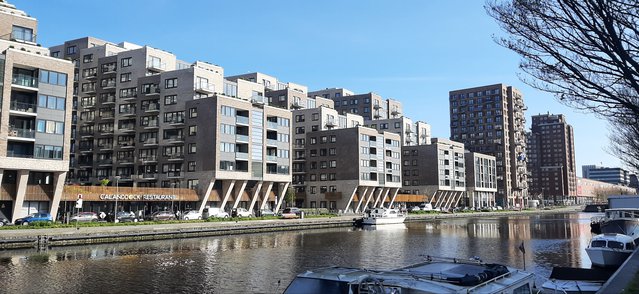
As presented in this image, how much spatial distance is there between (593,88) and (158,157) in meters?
99.3

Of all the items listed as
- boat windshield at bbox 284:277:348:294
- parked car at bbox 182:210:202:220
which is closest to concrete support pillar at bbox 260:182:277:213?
parked car at bbox 182:210:202:220

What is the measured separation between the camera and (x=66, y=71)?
77.1 metres

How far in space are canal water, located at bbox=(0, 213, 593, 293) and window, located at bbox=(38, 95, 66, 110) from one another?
27125 mm

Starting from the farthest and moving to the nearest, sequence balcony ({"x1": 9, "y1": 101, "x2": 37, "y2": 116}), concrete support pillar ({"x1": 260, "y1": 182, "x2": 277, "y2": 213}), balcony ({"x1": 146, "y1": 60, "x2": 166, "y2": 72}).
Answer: balcony ({"x1": 146, "y1": 60, "x2": 166, "y2": 72}) < concrete support pillar ({"x1": 260, "y1": 182, "x2": 277, "y2": 213}) < balcony ({"x1": 9, "y1": 101, "x2": 37, "y2": 116})

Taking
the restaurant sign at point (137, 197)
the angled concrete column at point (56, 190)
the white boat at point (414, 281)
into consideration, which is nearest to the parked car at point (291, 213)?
the restaurant sign at point (137, 197)

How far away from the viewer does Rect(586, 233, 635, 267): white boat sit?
1623 inches

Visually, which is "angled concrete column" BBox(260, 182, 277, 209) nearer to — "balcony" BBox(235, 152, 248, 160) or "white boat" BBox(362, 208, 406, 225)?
"balcony" BBox(235, 152, 248, 160)

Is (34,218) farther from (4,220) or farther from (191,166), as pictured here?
(191,166)

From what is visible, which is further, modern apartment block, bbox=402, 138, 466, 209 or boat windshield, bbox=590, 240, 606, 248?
modern apartment block, bbox=402, 138, 466, 209

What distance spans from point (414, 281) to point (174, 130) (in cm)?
9676

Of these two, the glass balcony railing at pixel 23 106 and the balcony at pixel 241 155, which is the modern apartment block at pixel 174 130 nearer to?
the balcony at pixel 241 155

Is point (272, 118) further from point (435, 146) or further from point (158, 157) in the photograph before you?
point (435, 146)

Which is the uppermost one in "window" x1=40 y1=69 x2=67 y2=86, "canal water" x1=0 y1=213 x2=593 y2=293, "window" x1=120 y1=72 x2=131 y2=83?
"window" x1=120 y1=72 x2=131 y2=83

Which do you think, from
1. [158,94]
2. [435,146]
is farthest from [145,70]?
[435,146]
